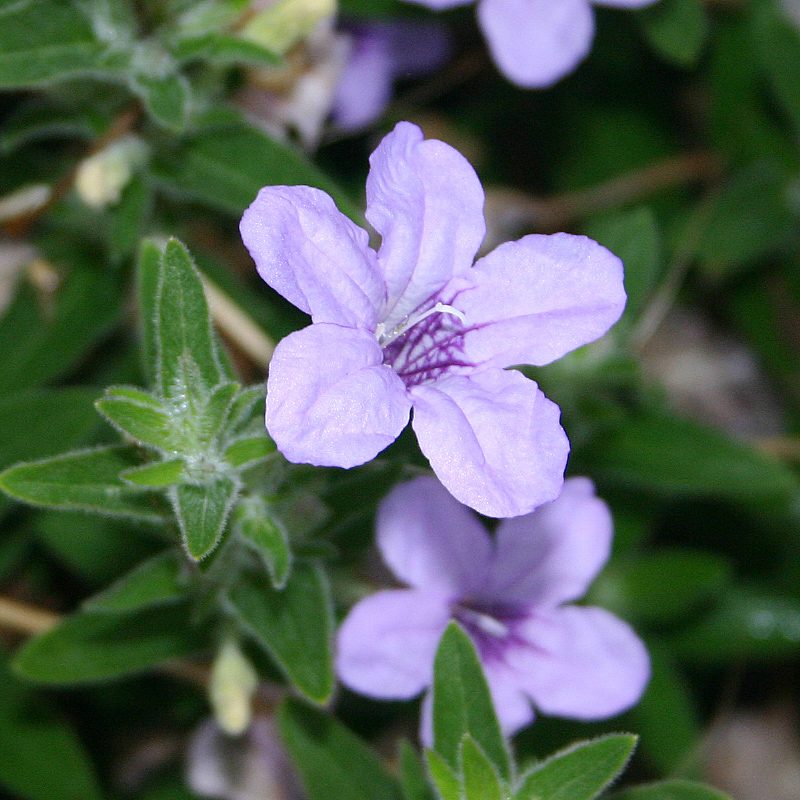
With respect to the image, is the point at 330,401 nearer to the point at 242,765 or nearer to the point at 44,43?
the point at 44,43

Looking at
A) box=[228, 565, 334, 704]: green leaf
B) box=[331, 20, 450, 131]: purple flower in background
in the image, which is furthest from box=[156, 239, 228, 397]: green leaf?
box=[331, 20, 450, 131]: purple flower in background

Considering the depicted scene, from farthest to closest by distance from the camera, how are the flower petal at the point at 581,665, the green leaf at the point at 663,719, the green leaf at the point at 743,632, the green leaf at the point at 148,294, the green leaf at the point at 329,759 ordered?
the green leaf at the point at 743,632 → the green leaf at the point at 663,719 → the green leaf at the point at 329,759 → the flower petal at the point at 581,665 → the green leaf at the point at 148,294

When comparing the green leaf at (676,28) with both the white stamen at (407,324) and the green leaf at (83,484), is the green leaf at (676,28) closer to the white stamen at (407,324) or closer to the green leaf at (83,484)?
the white stamen at (407,324)

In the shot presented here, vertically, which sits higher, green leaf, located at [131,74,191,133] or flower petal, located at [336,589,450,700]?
green leaf, located at [131,74,191,133]

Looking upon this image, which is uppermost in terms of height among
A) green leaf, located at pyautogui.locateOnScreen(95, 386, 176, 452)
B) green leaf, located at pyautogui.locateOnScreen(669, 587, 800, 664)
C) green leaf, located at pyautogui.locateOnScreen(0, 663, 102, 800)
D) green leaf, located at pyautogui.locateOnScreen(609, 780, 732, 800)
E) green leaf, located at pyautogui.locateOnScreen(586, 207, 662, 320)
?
green leaf, located at pyautogui.locateOnScreen(95, 386, 176, 452)

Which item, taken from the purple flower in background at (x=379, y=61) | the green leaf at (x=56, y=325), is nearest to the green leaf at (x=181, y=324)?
the green leaf at (x=56, y=325)

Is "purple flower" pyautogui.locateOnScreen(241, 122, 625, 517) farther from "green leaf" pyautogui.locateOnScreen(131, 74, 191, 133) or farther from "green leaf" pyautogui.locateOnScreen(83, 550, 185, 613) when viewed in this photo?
"green leaf" pyautogui.locateOnScreen(131, 74, 191, 133)
